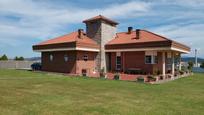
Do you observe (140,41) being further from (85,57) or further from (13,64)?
(13,64)

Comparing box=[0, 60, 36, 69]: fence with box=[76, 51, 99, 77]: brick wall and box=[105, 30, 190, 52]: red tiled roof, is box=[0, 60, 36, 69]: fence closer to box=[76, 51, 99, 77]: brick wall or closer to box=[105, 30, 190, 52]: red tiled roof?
box=[76, 51, 99, 77]: brick wall

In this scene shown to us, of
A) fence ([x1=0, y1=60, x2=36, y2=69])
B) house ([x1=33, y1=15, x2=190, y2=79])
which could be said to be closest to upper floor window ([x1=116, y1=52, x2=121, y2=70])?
house ([x1=33, y1=15, x2=190, y2=79])

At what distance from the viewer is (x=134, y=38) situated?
3241 cm

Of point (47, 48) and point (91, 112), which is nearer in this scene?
point (91, 112)

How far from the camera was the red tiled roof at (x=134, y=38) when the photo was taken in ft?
97.7

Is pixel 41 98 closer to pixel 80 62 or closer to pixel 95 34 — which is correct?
pixel 80 62

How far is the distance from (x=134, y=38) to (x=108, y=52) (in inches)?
161

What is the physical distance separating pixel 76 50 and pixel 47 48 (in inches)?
229

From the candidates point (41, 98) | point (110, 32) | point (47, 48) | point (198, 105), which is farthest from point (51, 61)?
point (198, 105)

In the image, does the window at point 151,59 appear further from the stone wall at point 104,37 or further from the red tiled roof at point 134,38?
the stone wall at point 104,37

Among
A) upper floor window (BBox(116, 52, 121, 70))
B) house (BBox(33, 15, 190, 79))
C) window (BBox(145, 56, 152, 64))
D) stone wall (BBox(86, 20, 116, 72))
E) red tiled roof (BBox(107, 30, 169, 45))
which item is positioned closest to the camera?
house (BBox(33, 15, 190, 79))

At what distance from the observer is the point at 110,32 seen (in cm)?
3462

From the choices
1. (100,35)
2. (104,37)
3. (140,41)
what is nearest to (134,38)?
(140,41)

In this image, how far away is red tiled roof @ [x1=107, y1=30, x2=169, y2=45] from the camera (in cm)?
2977
